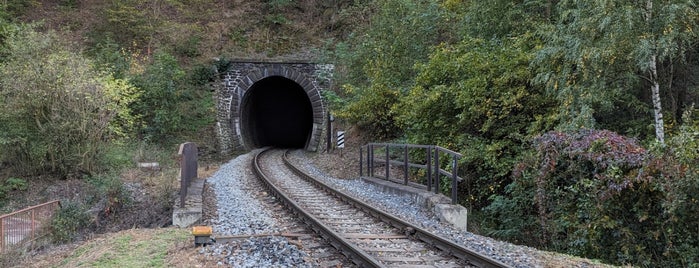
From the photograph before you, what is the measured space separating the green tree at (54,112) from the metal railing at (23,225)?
14.1 feet

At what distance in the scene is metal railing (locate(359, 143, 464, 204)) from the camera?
28.6ft

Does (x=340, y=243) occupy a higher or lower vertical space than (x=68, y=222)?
higher

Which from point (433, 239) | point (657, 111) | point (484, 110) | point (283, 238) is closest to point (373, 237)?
point (433, 239)

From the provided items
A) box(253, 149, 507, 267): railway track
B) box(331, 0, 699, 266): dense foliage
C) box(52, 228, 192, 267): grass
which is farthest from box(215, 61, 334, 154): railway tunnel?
box(52, 228, 192, 267): grass

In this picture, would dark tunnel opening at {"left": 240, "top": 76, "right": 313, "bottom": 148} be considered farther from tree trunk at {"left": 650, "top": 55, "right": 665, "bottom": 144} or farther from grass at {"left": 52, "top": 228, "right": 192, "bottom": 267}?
tree trunk at {"left": 650, "top": 55, "right": 665, "bottom": 144}

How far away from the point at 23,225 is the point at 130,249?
3.67m

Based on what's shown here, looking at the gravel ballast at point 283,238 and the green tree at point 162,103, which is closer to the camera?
the gravel ballast at point 283,238

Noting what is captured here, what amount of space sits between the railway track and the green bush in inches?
151

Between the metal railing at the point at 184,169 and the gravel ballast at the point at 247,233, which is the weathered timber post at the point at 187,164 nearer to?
the metal railing at the point at 184,169

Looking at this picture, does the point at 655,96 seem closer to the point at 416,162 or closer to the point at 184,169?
the point at 416,162

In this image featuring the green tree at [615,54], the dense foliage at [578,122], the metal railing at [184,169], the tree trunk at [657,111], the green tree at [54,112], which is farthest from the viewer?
the green tree at [54,112]

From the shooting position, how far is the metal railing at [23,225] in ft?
27.8

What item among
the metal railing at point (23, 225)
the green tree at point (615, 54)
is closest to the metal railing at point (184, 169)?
the metal railing at point (23, 225)

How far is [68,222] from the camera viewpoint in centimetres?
984
